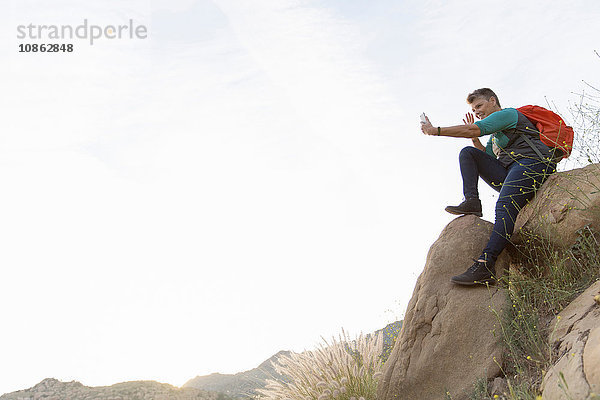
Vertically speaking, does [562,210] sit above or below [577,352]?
above

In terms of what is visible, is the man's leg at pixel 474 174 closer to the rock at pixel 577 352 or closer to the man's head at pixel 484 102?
the man's head at pixel 484 102

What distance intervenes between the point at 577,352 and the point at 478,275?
1551mm

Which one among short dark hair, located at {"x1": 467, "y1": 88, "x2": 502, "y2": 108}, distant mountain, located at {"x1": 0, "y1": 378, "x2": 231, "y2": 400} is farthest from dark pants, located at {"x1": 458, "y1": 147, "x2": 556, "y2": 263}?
distant mountain, located at {"x1": 0, "y1": 378, "x2": 231, "y2": 400}

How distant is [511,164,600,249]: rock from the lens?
189 inches

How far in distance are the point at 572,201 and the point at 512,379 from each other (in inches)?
72.9

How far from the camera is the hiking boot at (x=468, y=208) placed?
5.49 metres

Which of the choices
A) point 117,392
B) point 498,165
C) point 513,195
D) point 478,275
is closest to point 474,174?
point 498,165

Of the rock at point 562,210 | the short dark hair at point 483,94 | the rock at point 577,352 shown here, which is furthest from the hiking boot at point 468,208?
the rock at point 577,352

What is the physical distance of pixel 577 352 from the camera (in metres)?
3.37

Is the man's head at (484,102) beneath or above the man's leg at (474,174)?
above

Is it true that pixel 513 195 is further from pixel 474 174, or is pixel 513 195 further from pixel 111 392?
pixel 111 392

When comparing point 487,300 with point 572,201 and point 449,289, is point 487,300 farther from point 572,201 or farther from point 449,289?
point 572,201

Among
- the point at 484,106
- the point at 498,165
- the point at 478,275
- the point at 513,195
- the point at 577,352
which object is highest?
the point at 484,106

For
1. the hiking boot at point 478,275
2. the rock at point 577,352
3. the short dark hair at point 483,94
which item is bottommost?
the rock at point 577,352
